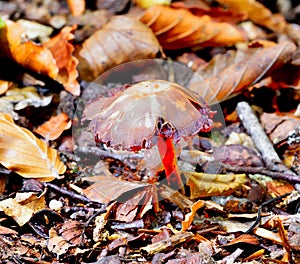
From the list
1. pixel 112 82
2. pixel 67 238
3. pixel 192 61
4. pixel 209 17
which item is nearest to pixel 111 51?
pixel 112 82

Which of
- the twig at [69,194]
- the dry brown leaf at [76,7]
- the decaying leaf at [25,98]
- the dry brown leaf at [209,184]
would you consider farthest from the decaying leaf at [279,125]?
the dry brown leaf at [76,7]

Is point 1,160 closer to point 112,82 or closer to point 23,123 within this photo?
point 23,123

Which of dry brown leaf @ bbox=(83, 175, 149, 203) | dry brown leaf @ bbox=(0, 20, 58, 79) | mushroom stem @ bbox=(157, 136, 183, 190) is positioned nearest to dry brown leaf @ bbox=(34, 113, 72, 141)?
dry brown leaf @ bbox=(0, 20, 58, 79)

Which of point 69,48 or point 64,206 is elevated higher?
point 69,48

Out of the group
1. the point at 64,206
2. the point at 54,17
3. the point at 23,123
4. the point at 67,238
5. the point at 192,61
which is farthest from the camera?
the point at 54,17

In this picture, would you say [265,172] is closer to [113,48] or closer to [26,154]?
[26,154]
